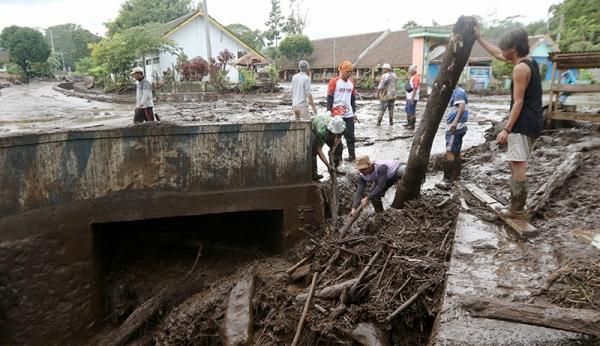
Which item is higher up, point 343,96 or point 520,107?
point 343,96

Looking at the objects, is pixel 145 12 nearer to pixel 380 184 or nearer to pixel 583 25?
pixel 583 25

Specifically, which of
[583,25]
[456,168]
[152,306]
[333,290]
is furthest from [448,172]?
[583,25]

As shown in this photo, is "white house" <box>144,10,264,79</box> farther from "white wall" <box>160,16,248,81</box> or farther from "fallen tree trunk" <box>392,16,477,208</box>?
"fallen tree trunk" <box>392,16,477,208</box>

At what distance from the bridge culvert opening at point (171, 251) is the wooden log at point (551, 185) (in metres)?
3.21

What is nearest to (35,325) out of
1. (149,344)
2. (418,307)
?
(149,344)

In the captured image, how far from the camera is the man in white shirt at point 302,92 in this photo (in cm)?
799

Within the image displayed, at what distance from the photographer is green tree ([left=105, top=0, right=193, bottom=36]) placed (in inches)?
1531

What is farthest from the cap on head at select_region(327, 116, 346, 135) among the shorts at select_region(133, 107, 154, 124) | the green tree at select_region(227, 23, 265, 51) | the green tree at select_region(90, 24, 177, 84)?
the green tree at select_region(227, 23, 265, 51)

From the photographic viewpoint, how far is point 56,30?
281 ft

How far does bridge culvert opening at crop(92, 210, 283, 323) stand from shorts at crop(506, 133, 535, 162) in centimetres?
317

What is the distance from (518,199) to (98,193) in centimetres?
482

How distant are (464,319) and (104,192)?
14.4ft

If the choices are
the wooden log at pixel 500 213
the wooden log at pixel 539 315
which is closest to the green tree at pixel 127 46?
the wooden log at pixel 500 213

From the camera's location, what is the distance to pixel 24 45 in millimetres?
43281
